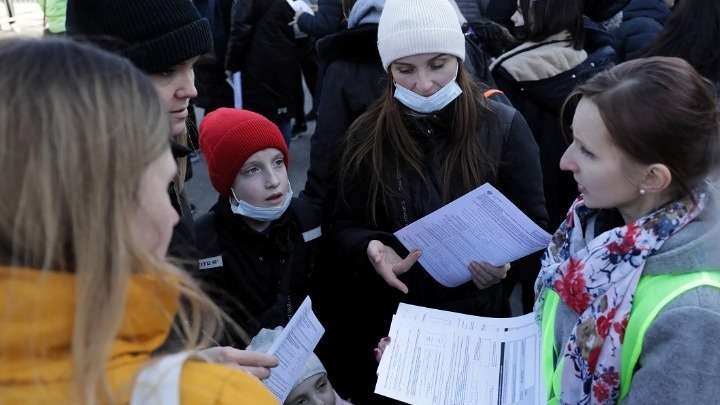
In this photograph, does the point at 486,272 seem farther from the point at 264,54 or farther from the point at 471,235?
the point at 264,54

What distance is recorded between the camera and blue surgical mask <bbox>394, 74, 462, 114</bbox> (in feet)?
7.06

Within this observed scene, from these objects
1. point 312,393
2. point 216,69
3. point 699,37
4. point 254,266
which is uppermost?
point 699,37

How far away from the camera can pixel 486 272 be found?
2025mm

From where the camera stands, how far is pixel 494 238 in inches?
Result: 76.2

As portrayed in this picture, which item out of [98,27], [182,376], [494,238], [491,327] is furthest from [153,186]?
[494,238]

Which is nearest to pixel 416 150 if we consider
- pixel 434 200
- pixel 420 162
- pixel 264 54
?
pixel 420 162

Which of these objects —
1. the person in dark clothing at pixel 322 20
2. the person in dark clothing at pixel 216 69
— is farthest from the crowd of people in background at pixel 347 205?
the person in dark clothing at pixel 216 69

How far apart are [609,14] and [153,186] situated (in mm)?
3447

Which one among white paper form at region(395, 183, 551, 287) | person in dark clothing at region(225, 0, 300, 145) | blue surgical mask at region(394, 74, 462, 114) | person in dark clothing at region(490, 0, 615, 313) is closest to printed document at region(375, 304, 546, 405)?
white paper form at region(395, 183, 551, 287)

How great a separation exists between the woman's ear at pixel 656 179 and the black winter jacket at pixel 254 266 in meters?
1.11

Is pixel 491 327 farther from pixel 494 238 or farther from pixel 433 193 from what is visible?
pixel 433 193

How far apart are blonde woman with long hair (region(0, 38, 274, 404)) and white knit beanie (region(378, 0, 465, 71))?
145cm

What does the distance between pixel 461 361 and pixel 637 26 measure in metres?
3.09

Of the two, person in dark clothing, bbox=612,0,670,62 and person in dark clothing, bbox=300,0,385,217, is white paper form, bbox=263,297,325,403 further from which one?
person in dark clothing, bbox=612,0,670,62
